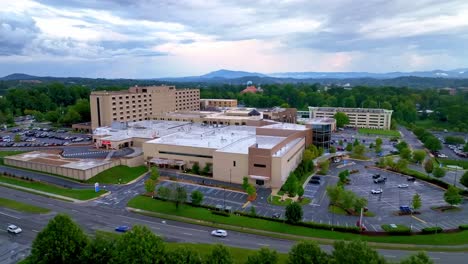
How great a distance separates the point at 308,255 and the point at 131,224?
75.0ft

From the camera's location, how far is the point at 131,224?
39188 mm

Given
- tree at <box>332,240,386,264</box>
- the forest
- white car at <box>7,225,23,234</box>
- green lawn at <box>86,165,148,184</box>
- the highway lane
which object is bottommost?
the highway lane

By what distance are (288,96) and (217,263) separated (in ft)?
538

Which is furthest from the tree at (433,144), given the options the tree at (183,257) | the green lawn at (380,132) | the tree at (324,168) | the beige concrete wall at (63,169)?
the tree at (183,257)

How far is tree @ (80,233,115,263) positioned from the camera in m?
26.5

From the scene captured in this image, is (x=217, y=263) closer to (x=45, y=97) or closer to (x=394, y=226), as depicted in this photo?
(x=394, y=226)

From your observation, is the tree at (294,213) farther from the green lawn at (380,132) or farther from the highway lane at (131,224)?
the green lawn at (380,132)

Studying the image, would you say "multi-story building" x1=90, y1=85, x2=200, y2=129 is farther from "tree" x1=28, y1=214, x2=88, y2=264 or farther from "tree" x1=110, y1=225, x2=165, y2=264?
"tree" x1=110, y1=225, x2=165, y2=264

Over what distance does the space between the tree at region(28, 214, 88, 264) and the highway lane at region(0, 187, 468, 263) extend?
9.54 meters

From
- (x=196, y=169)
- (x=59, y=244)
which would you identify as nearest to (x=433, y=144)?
(x=196, y=169)

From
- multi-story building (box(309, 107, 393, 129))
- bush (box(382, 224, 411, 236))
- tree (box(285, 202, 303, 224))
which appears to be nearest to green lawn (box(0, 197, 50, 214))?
tree (box(285, 202, 303, 224))

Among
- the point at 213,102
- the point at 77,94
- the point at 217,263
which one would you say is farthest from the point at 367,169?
the point at 77,94

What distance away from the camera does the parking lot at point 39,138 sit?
261 ft

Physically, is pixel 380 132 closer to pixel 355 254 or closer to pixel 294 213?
pixel 294 213
